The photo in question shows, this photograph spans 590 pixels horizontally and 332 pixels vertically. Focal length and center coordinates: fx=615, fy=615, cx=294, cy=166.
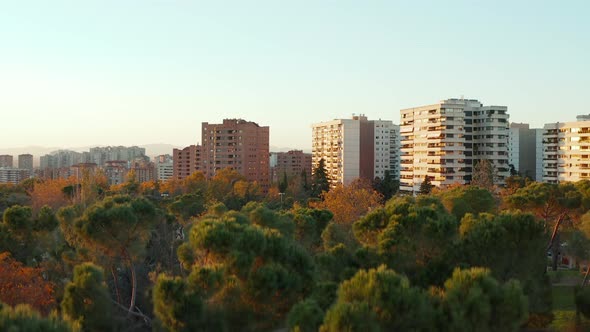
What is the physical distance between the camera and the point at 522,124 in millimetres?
96312

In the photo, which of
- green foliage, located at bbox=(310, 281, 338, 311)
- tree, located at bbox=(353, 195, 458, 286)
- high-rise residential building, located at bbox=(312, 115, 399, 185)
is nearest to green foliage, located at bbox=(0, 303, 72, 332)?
green foliage, located at bbox=(310, 281, 338, 311)

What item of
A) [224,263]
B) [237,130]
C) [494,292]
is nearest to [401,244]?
[494,292]

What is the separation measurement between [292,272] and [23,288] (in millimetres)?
7705

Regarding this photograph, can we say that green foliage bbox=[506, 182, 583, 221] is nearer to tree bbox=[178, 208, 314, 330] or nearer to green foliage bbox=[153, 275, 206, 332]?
tree bbox=[178, 208, 314, 330]

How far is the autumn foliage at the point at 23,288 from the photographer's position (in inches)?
617

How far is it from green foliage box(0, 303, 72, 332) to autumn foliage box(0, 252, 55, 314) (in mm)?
7975

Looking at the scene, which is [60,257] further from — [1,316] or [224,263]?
[1,316]

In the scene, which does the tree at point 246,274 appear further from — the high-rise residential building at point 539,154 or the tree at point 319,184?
the high-rise residential building at point 539,154

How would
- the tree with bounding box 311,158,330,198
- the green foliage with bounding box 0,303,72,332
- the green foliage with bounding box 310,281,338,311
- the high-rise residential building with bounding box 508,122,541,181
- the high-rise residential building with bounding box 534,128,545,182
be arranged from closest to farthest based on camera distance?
the green foliage with bounding box 0,303,72,332
the green foliage with bounding box 310,281,338,311
the tree with bounding box 311,158,330,198
the high-rise residential building with bounding box 534,128,545,182
the high-rise residential building with bounding box 508,122,541,181

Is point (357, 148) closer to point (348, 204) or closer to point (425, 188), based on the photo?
point (425, 188)

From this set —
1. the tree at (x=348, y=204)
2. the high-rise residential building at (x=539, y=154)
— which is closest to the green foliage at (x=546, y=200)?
the tree at (x=348, y=204)

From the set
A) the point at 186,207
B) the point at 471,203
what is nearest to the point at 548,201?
the point at 471,203

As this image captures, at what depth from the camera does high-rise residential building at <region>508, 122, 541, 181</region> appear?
82.2 m

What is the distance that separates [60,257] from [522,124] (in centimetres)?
8739
